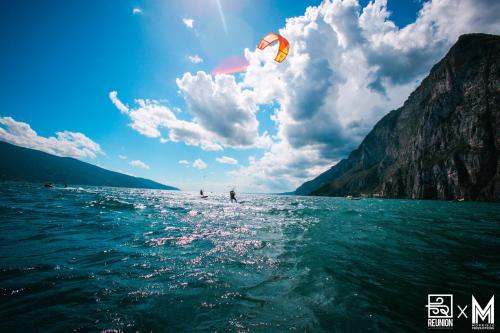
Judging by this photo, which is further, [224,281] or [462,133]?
[462,133]

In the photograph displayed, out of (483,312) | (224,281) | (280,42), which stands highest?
(280,42)

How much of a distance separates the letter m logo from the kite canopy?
56.9ft

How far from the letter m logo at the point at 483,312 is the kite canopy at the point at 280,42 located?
1736 centimetres

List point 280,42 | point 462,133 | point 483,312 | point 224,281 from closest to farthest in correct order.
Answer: point 483,312, point 224,281, point 280,42, point 462,133

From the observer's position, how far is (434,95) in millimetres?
159125

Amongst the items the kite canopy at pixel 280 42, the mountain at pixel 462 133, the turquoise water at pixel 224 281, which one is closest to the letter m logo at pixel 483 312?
the turquoise water at pixel 224 281

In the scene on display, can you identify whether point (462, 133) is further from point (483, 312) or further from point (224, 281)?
point (224, 281)

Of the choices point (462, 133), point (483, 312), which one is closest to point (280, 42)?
point (483, 312)

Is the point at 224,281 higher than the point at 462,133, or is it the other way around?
the point at 462,133

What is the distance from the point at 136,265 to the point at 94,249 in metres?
3.76

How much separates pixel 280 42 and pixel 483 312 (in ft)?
64.7

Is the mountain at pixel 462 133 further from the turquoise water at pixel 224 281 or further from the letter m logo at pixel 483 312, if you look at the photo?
the letter m logo at pixel 483 312

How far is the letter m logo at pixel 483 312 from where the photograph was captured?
224 inches

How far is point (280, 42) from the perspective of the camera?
18703mm
